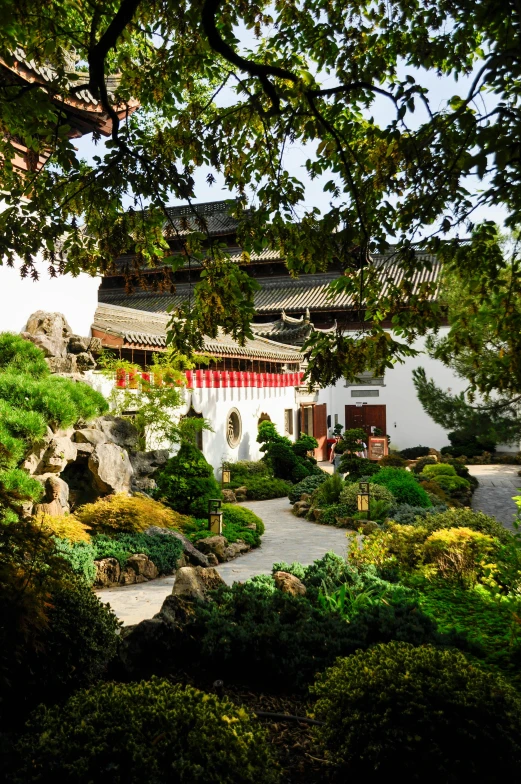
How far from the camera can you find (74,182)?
503 cm

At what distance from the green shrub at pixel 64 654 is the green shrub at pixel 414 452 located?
22208 mm

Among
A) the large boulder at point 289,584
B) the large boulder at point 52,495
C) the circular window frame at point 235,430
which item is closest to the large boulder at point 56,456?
the large boulder at point 52,495

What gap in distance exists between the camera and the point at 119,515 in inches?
366

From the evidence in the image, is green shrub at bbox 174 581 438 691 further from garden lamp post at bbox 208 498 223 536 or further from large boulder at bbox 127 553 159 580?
garden lamp post at bbox 208 498 223 536

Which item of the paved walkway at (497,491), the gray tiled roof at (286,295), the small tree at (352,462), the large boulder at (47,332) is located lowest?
the paved walkway at (497,491)

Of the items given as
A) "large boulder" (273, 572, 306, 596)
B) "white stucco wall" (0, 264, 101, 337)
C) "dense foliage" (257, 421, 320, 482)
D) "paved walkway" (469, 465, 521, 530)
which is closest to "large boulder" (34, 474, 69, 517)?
"white stucco wall" (0, 264, 101, 337)

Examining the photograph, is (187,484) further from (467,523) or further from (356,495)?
(467,523)

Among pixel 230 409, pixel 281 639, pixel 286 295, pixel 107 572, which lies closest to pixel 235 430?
pixel 230 409

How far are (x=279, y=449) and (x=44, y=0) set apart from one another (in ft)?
47.2

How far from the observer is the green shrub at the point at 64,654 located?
12.1 feet

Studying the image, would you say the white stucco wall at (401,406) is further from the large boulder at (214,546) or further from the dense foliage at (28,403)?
the dense foliage at (28,403)

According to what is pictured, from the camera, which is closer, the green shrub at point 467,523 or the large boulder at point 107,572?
the large boulder at point 107,572

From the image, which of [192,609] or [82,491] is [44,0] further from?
[82,491]

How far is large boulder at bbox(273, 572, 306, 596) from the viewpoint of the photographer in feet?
20.0
